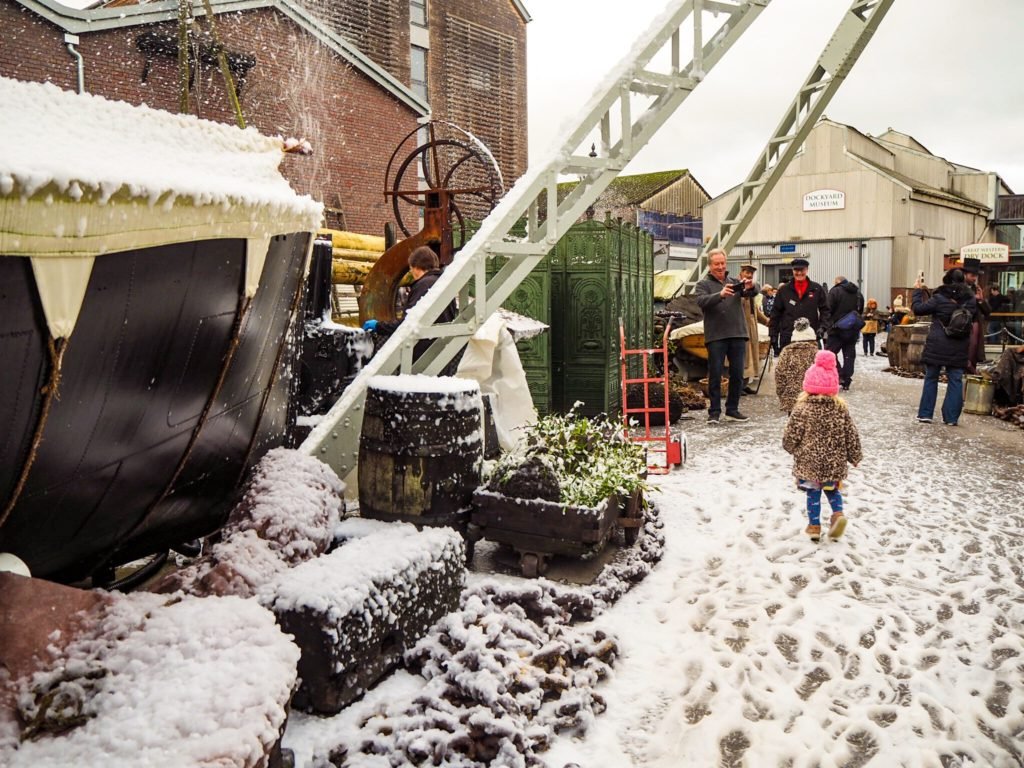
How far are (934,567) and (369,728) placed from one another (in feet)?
11.8

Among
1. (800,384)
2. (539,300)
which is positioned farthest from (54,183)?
(800,384)

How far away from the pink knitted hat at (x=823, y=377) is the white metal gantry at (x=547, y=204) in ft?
7.13

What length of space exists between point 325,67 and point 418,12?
20.4 feet

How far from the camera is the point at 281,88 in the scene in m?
17.2

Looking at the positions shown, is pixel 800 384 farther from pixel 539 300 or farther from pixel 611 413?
pixel 539 300

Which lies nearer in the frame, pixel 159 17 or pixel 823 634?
pixel 823 634

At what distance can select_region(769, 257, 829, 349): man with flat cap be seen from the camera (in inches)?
426

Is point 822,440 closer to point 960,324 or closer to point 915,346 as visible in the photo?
point 960,324

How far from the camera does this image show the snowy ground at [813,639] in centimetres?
284

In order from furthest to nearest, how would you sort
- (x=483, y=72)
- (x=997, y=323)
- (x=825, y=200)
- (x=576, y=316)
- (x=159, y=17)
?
(x=825, y=200), (x=483, y=72), (x=997, y=323), (x=159, y=17), (x=576, y=316)

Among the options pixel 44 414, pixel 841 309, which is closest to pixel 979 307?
pixel 841 309

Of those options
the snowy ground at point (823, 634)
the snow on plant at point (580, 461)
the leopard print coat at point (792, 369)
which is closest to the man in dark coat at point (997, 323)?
the leopard print coat at point (792, 369)

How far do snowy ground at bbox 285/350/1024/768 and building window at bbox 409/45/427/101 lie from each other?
63.8 ft

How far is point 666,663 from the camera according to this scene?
11.3ft
